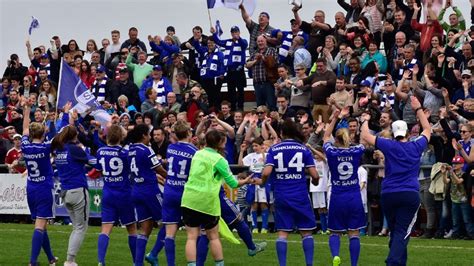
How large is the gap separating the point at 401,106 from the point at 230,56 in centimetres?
552

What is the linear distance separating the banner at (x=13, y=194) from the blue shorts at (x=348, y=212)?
1419 centimetres

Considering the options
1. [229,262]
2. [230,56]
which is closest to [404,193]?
[229,262]

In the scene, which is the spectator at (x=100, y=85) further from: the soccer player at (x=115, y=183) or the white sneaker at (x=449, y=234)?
the soccer player at (x=115, y=183)

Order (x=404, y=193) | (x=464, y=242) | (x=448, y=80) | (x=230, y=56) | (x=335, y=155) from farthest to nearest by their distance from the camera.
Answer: (x=230, y=56), (x=448, y=80), (x=464, y=242), (x=335, y=155), (x=404, y=193)

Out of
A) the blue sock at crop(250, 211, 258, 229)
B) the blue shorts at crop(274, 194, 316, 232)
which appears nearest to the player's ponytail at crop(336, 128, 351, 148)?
the blue shorts at crop(274, 194, 316, 232)

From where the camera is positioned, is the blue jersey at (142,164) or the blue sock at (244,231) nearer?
the blue jersey at (142,164)

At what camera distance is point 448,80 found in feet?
84.1

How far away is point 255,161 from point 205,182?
9.80 m

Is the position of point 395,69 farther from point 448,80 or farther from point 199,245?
point 199,245

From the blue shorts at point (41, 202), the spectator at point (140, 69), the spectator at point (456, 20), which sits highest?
the spectator at point (456, 20)

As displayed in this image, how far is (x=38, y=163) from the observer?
1906cm

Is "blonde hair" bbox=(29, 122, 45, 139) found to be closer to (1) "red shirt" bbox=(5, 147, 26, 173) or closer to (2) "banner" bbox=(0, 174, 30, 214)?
(1) "red shirt" bbox=(5, 147, 26, 173)

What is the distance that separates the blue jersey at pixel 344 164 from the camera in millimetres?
17922

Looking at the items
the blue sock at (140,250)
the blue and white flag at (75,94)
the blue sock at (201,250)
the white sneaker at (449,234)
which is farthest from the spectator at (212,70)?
the blue sock at (140,250)
